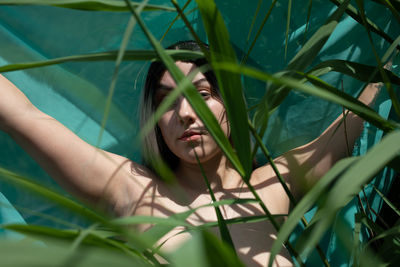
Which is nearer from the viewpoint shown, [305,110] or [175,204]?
[175,204]

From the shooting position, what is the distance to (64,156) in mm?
867

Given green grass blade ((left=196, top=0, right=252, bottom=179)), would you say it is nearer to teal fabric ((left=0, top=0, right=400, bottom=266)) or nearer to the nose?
the nose

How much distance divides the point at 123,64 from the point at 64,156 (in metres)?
0.43

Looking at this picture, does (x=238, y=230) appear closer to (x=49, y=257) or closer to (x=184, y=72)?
(x=184, y=72)

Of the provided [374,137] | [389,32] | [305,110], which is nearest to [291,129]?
[305,110]

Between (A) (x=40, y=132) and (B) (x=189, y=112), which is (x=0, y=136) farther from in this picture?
(B) (x=189, y=112)

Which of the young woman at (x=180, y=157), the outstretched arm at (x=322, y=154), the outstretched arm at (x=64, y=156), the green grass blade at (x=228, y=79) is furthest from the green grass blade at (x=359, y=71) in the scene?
the outstretched arm at (x=64, y=156)

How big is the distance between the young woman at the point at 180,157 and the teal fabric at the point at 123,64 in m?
0.18

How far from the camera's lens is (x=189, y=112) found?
84cm

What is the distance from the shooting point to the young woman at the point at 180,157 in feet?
2.76

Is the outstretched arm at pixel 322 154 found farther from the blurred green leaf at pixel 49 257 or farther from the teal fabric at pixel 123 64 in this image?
the blurred green leaf at pixel 49 257

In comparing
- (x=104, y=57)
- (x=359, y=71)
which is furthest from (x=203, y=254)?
(x=359, y=71)

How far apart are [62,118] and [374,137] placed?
896 millimetres

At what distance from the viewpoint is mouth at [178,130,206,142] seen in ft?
2.86
